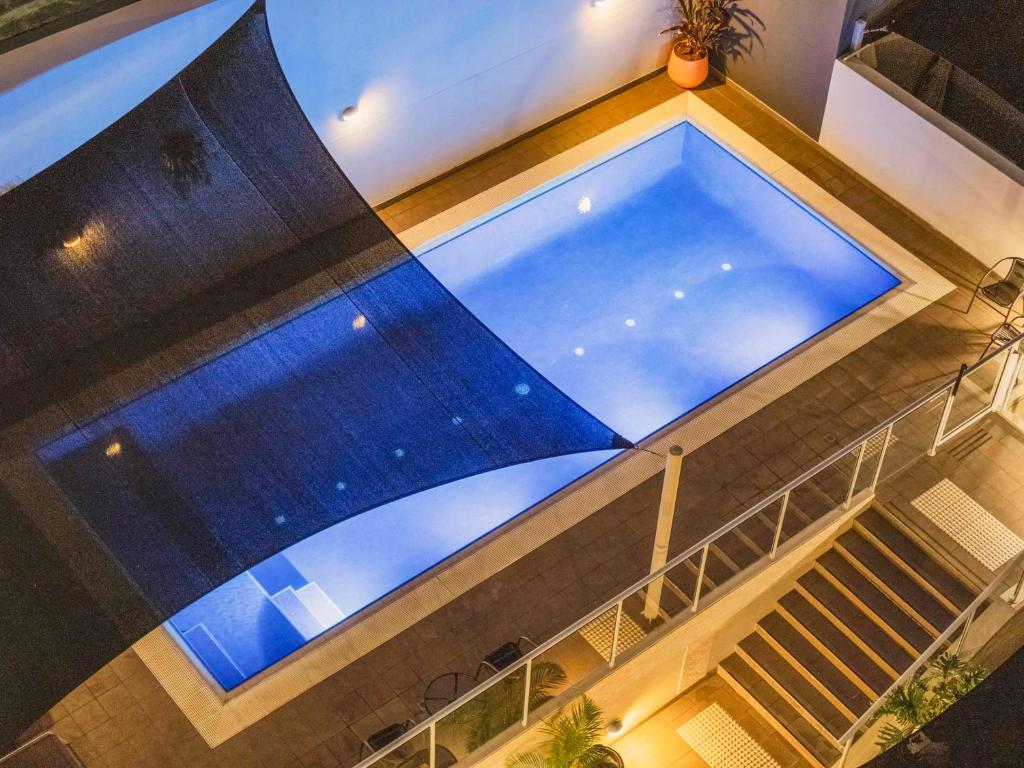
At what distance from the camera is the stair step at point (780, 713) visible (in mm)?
10758

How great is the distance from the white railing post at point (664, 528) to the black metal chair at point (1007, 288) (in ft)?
12.0

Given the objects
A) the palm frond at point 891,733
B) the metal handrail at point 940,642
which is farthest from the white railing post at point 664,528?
the palm frond at point 891,733

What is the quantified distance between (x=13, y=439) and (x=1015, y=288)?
7569 millimetres

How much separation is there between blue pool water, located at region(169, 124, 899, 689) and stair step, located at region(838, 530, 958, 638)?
5.68 feet

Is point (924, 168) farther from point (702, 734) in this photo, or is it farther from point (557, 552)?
point (702, 734)

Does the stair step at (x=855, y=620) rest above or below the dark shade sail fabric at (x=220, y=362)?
below

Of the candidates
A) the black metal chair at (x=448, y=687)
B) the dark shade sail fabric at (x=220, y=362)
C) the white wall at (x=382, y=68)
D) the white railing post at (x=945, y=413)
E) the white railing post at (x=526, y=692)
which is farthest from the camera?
the white railing post at (x=945, y=413)

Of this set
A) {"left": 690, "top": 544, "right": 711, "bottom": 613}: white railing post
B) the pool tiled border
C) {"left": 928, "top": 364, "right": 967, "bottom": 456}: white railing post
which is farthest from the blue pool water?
{"left": 928, "top": 364, "right": 967, "bottom": 456}: white railing post

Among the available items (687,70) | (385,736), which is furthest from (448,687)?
(687,70)

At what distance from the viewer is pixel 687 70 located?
44.1 feet

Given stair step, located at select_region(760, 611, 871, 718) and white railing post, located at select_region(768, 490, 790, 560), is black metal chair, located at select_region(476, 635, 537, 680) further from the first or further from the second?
stair step, located at select_region(760, 611, 871, 718)

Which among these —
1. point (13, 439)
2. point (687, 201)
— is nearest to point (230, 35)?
point (13, 439)

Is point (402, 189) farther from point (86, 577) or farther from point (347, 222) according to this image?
point (86, 577)

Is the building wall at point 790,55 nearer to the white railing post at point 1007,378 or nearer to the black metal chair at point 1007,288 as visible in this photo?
the black metal chair at point 1007,288
